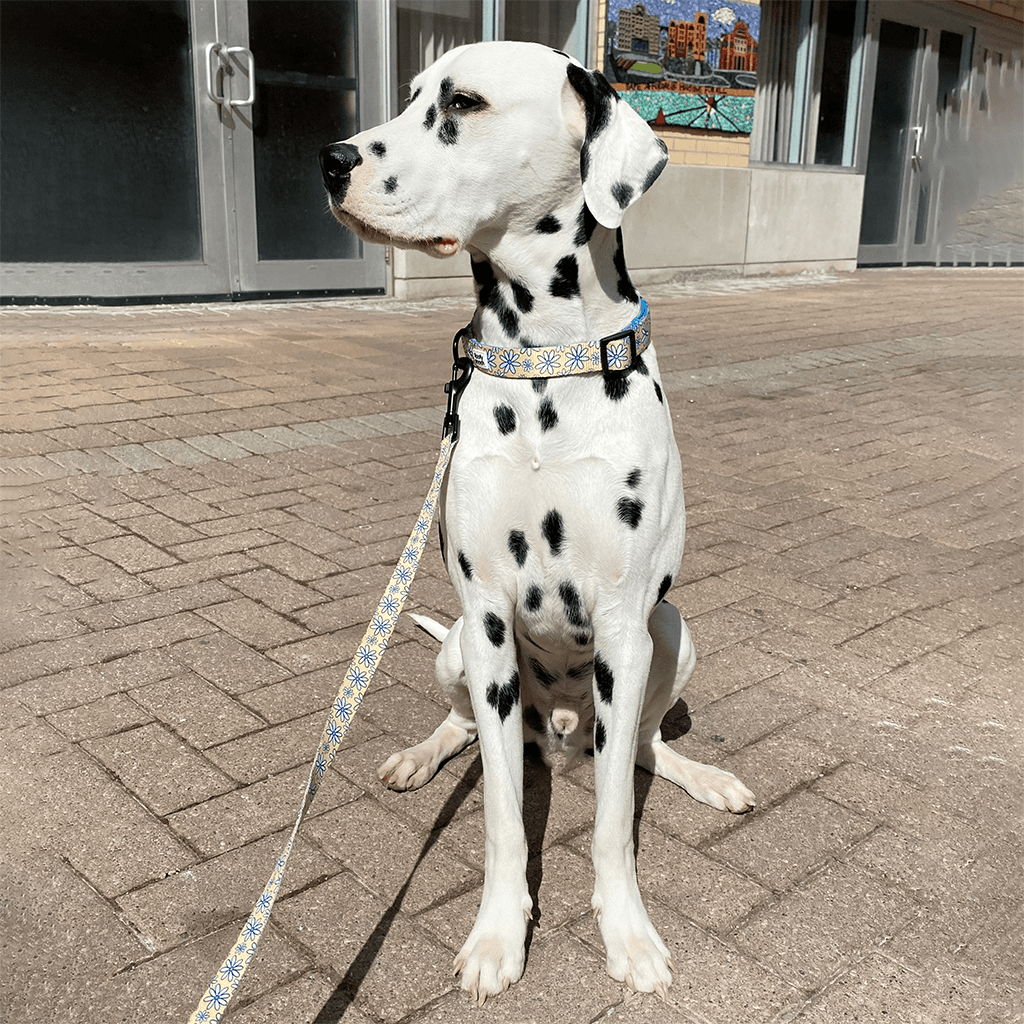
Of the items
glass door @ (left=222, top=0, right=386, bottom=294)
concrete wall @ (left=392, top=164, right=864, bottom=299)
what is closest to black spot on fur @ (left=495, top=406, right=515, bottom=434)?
glass door @ (left=222, top=0, right=386, bottom=294)

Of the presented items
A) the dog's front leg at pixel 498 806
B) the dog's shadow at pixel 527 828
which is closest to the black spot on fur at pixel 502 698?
the dog's front leg at pixel 498 806

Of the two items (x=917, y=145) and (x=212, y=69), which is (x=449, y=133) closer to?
(x=212, y=69)

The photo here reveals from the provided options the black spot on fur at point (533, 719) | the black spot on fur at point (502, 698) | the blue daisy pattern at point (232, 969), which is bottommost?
the black spot on fur at point (533, 719)

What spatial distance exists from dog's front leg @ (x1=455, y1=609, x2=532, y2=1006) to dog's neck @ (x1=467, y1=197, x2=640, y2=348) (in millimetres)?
653

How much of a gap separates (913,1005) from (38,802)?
2159 millimetres

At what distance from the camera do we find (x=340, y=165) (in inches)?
83.7

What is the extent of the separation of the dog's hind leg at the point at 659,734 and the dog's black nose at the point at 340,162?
1269 mm

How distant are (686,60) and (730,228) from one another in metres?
2.43

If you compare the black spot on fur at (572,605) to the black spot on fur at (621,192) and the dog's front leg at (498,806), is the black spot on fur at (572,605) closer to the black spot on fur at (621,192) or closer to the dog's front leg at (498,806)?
the dog's front leg at (498,806)

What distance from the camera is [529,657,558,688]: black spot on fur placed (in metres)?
2.57

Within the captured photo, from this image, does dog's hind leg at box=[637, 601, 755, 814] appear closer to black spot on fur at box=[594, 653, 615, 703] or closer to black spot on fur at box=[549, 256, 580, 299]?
black spot on fur at box=[594, 653, 615, 703]

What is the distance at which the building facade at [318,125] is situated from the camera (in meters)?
9.38

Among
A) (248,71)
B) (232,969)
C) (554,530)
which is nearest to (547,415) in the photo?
(554,530)

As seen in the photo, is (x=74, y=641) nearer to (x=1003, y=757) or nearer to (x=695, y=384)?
(x=1003, y=757)
